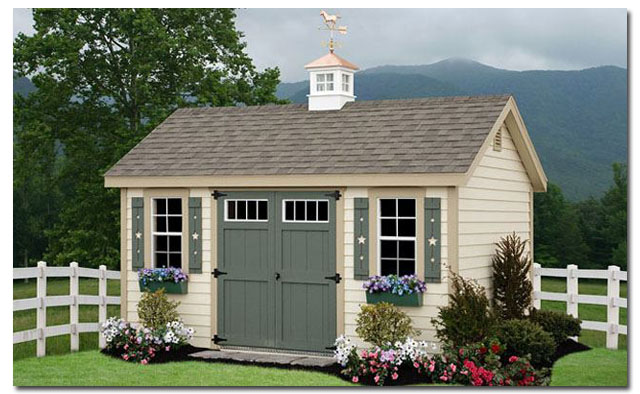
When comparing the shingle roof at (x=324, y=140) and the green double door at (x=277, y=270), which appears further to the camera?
the green double door at (x=277, y=270)

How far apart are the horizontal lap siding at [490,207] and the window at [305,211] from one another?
1858 millimetres

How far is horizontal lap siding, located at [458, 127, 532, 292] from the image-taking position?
12.2 metres

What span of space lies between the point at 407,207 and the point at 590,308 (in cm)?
1244

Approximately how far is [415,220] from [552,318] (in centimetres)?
329

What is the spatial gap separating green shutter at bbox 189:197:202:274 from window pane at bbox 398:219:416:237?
9.88 ft

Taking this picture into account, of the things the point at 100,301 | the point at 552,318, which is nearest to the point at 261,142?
the point at 100,301

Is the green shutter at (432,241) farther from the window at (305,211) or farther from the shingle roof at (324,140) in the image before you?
the window at (305,211)

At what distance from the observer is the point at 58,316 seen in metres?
21.1

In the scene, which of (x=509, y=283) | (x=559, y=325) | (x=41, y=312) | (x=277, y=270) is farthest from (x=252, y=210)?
(x=559, y=325)

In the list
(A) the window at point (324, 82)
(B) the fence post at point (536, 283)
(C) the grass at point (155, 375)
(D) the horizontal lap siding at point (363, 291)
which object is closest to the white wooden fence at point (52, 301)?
(C) the grass at point (155, 375)

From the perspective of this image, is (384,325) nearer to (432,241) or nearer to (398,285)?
(398,285)

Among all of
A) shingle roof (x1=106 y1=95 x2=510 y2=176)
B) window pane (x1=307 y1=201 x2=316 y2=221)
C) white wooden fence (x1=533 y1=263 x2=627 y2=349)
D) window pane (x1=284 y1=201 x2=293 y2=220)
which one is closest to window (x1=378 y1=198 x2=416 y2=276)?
shingle roof (x1=106 y1=95 x2=510 y2=176)

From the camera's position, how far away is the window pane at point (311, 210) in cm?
1264

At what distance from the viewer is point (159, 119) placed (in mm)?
21172
